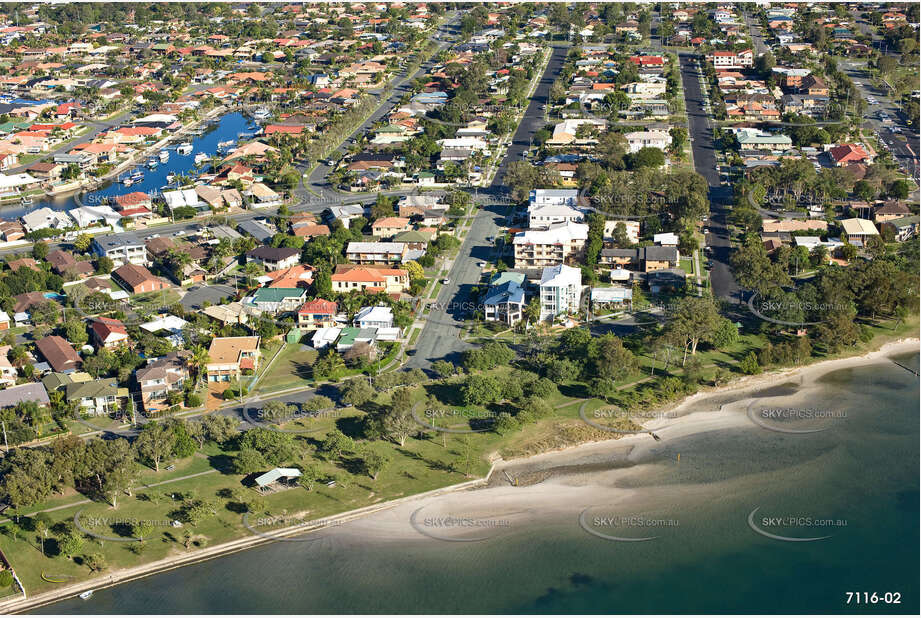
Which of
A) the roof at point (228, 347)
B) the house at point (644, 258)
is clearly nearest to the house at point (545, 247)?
the house at point (644, 258)

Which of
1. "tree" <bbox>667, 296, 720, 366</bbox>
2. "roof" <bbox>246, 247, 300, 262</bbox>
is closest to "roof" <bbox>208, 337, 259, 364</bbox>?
"roof" <bbox>246, 247, 300, 262</bbox>

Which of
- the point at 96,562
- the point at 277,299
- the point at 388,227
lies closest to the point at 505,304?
the point at 277,299

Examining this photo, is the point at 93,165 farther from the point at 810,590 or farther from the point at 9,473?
the point at 810,590

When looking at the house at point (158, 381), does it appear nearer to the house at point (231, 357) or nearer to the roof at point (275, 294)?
the house at point (231, 357)

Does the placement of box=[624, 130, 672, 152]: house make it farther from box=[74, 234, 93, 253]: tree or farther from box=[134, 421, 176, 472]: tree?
box=[134, 421, 176, 472]: tree

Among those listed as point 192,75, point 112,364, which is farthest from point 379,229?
point 192,75
